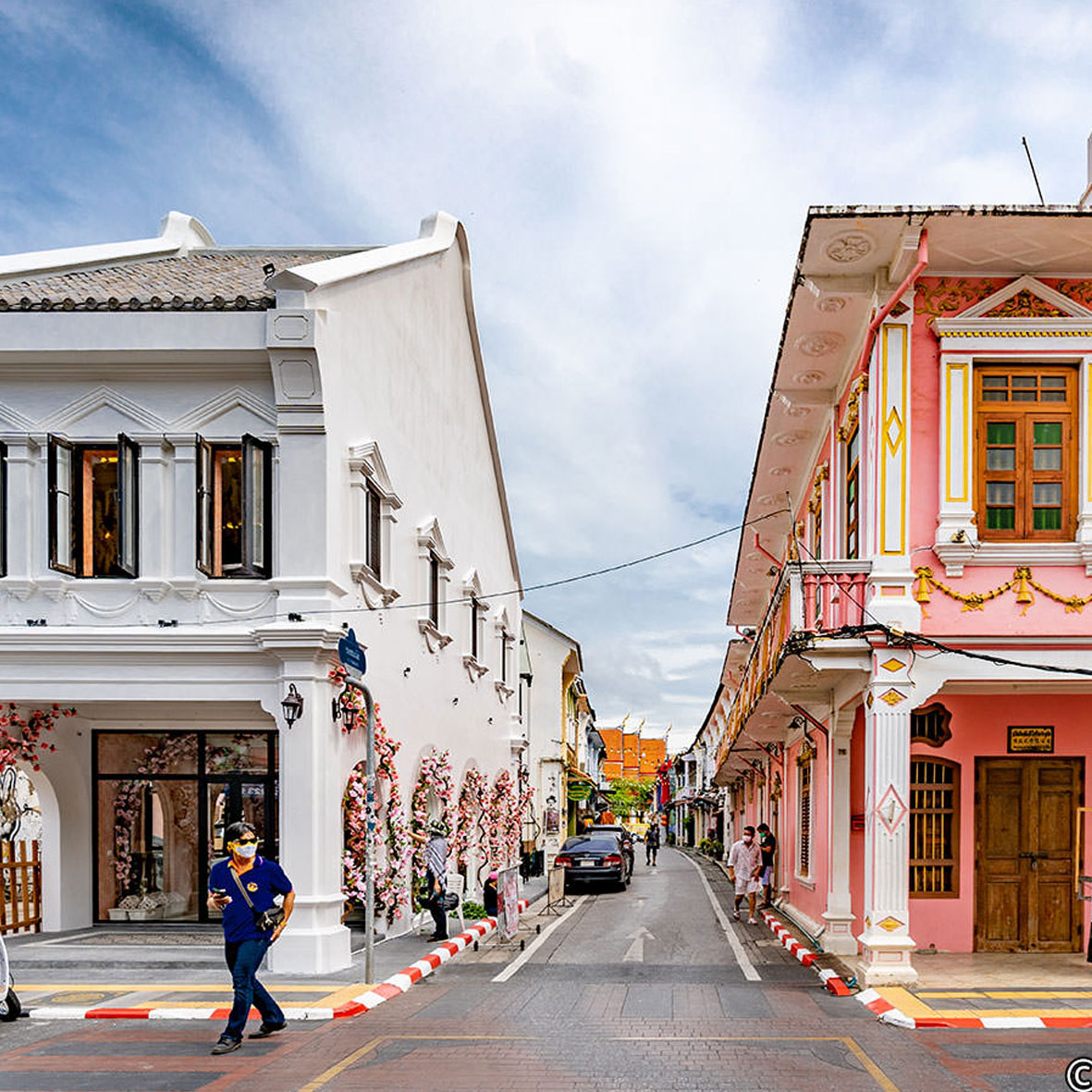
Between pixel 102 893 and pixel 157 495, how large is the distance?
6705mm

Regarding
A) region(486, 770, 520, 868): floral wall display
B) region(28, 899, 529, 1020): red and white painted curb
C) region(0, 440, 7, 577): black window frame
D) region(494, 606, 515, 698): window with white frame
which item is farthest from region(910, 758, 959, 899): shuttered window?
region(494, 606, 515, 698): window with white frame

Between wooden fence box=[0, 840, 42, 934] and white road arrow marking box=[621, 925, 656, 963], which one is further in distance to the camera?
wooden fence box=[0, 840, 42, 934]

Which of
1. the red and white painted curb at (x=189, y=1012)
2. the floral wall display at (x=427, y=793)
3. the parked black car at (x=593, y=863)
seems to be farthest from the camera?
the parked black car at (x=593, y=863)

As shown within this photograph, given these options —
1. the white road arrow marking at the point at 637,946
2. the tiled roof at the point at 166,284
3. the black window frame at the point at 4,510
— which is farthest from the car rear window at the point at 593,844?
the black window frame at the point at 4,510

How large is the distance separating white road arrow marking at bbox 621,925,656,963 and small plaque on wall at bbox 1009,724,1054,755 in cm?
520

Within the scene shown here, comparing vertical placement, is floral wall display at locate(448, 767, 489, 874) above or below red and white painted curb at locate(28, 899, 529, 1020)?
below

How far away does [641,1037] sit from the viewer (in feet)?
32.7

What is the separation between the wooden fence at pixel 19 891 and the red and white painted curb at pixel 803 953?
10310 millimetres

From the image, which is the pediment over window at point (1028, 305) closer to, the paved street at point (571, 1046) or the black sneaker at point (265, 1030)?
the paved street at point (571, 1046)

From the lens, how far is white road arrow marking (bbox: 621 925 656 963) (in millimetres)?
15107

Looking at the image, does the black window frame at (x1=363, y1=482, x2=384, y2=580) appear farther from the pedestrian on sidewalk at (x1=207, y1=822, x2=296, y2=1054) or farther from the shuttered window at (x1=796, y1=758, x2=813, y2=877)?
the shuttered window at (x1=796, y1=758, x2=813, y2=877)

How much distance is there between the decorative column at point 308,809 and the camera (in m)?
13.4
